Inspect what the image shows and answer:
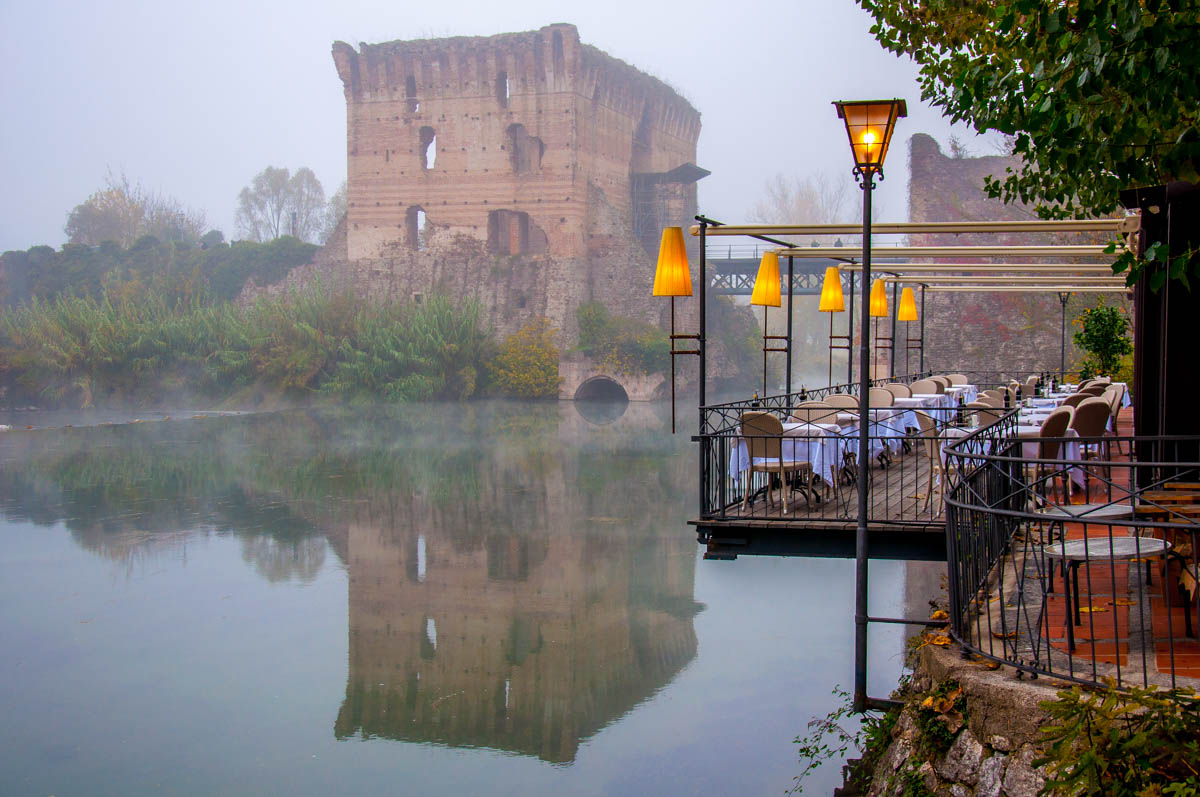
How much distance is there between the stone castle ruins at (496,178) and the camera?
110 feet

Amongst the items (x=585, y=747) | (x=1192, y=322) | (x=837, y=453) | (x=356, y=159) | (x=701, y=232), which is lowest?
(x=585, y=747)

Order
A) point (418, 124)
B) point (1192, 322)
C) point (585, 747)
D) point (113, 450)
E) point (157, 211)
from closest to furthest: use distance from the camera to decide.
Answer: point (1192, 322), point (585, 747), point (113, 450), point (418, 124), point (157, 211)

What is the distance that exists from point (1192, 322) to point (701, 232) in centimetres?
334

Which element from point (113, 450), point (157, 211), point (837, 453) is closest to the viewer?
point (837, 453)

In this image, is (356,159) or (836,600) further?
(356,159)

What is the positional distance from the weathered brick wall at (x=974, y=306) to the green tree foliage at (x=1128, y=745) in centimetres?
2338

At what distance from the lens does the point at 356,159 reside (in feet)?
115

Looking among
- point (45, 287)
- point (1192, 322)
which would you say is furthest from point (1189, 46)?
point (45, 287)

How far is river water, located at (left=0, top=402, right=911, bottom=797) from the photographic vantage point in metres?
7.70

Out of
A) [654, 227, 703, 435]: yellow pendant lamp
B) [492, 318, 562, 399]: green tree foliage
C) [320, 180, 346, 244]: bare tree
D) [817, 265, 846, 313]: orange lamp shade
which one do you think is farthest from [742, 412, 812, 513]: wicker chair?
[320, 180, 346, 244]: bare tree

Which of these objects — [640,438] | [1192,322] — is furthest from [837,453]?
[640,438]

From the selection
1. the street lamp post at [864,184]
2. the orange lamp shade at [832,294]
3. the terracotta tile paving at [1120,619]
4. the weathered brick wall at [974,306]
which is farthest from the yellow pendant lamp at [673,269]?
the weathered brick wall at [974,306]

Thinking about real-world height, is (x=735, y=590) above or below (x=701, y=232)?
below

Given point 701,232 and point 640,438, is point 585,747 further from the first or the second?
point 640,438
